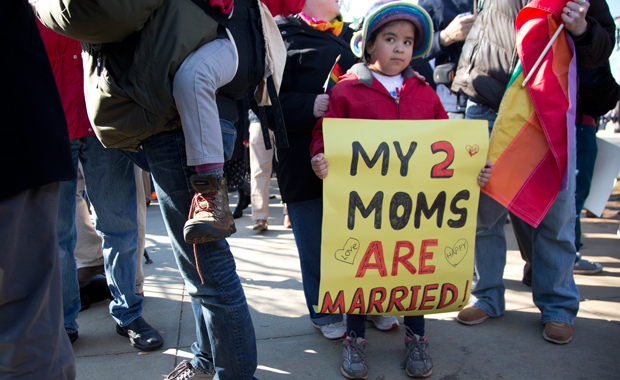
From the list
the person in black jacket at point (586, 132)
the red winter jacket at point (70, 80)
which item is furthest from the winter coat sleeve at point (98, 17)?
the person in black jacket at point (586, 132)

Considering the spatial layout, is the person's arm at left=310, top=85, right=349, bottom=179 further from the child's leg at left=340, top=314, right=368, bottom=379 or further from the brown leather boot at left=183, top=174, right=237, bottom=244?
the child's leg at left=340, top=314, right=368, bottom=379

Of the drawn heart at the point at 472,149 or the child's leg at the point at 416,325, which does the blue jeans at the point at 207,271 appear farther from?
the drawn heart at the point at 472,149

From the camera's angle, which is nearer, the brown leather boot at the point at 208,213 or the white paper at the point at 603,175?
the brown leather boot at the point at 208,213

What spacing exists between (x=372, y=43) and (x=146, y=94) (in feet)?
4.17

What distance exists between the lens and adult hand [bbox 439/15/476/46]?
114 inches

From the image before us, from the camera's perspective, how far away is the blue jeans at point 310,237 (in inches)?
98.0

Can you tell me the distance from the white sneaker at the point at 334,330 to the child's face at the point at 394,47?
143 cm

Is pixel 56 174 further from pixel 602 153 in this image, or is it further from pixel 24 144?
pixel 602 153

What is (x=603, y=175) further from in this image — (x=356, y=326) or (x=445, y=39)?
(x=356, y=326)

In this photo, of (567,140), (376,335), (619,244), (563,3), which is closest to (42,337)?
(376,335)

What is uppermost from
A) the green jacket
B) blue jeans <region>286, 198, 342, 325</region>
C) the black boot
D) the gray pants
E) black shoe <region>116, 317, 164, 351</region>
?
the green jacket

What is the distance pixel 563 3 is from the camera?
225 cm

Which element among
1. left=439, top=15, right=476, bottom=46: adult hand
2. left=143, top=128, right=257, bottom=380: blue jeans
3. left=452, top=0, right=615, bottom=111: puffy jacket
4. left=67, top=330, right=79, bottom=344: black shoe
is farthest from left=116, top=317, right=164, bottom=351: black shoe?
left=439, top=15, right=476, bottom=46: adult hand

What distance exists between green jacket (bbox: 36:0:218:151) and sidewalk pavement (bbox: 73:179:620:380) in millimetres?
1326
